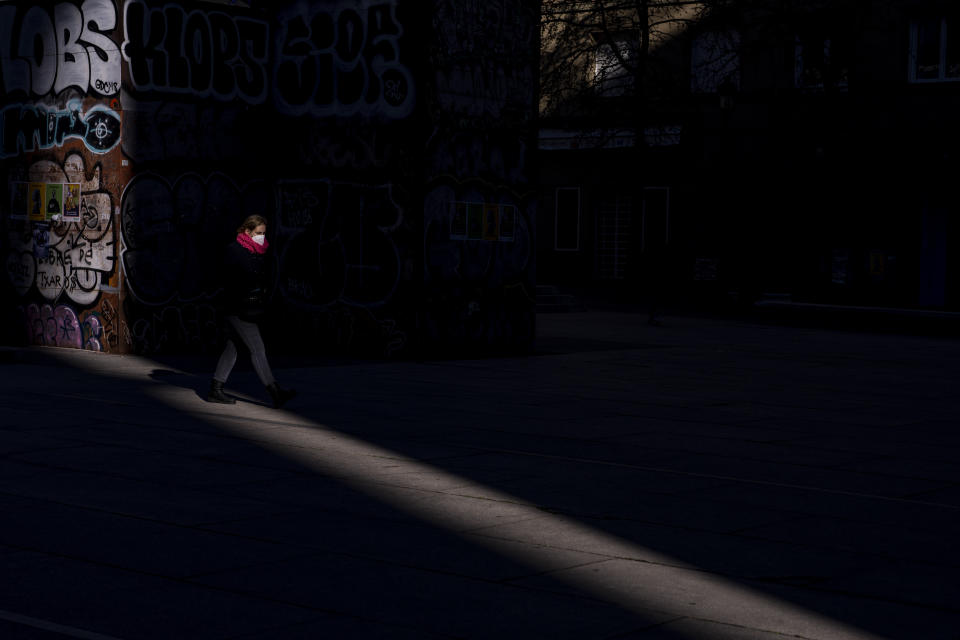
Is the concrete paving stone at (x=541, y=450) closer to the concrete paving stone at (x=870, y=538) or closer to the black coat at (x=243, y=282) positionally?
the concrete paving stone at (x=870, y=538)

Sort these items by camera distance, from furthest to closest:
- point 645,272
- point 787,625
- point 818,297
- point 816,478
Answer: point 818,297 → point 645,272 → point 816,478 → point 787,625

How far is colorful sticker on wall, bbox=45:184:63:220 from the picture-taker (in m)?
18.3

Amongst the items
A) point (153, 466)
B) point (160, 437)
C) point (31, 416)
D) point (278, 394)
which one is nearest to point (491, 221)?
point (278, 394)

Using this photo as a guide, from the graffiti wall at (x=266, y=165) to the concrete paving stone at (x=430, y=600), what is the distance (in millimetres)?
11736

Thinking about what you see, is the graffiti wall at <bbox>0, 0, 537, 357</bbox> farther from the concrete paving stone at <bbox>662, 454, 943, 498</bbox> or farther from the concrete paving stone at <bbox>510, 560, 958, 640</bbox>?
the concrete paving stone at <bbox>510, 560, 958, 640</bbox>

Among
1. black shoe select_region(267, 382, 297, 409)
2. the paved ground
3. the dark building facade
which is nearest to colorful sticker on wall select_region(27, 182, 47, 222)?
the paved ground

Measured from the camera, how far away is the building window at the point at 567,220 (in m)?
40.8

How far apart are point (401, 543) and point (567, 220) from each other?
34.4 m

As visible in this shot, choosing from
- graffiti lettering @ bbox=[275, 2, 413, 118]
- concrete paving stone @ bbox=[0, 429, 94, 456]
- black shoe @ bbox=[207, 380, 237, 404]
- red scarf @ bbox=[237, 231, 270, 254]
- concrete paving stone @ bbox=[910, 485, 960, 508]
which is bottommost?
concrete paving stone @ bbox=[910, 485, 960, 508]

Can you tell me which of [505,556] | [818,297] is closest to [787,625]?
[505,556]

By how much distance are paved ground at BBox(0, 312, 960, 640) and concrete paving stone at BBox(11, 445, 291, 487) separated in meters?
0.04

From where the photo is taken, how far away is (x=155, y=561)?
256 inches

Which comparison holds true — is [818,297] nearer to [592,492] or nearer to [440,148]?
[440,148]

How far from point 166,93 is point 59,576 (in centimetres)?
1270
